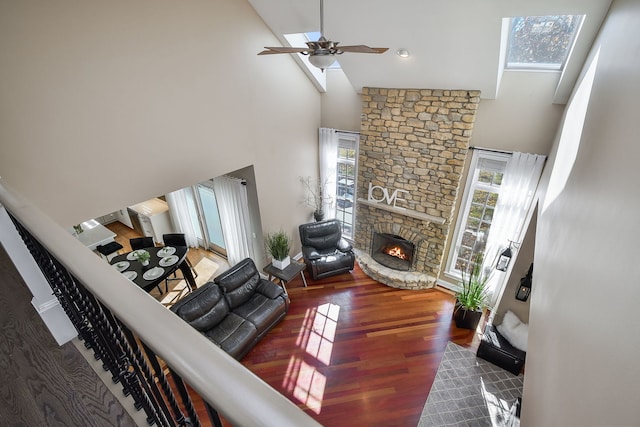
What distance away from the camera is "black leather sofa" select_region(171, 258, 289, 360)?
162 inches

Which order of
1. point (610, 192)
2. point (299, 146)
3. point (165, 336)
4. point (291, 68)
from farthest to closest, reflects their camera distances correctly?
1. point (299, 146)
2. point (291, 68)
3. point (610, 192)
4. point (165, 336)

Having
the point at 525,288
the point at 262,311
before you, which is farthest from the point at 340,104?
the point at 525,288

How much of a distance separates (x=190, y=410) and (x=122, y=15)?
3.58 metres

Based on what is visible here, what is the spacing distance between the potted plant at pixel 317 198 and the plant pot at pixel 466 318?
3.08 meters

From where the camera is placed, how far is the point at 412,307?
16.9 ft

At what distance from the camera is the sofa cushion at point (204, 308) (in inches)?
161

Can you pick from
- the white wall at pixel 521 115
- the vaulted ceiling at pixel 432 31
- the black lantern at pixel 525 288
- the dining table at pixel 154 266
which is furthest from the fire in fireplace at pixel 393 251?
the dining table at pixel 154 266

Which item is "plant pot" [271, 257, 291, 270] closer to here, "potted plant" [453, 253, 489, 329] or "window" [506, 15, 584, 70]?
"potted plant" [453, 253, 489, 329]

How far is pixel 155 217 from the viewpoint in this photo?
6645 mm

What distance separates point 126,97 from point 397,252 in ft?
15.9

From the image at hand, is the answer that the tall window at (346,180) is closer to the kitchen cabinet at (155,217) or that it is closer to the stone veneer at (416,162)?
the stone veneer at (416,162)

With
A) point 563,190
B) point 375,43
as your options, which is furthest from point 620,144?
point 375,43

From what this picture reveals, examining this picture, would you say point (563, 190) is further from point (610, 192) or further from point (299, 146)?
point (299, 146)

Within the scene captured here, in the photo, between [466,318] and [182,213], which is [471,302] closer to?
[466,318]
